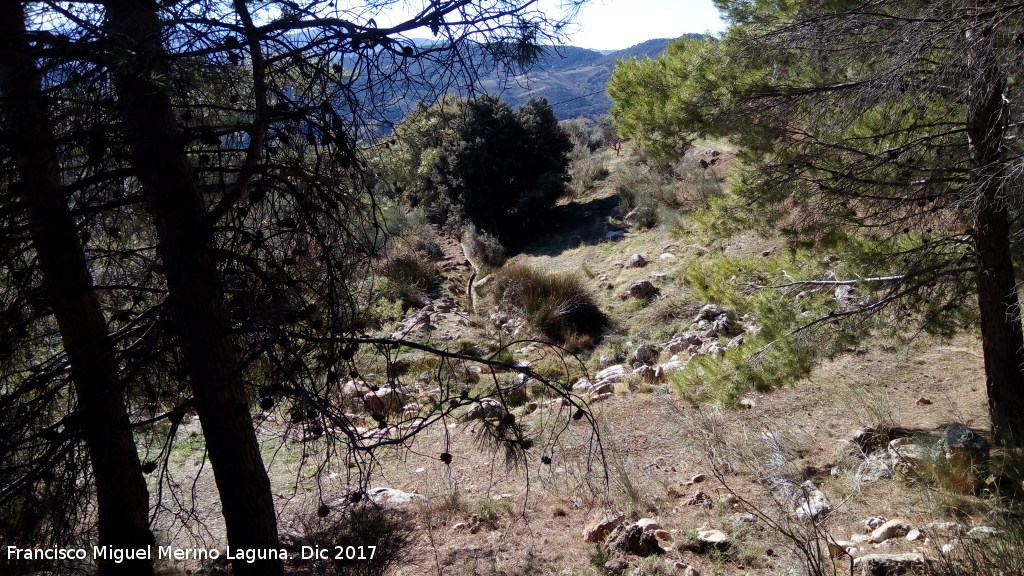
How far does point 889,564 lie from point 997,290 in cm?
272

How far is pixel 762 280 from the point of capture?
6.96m

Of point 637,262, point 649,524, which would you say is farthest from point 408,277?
point 649,524

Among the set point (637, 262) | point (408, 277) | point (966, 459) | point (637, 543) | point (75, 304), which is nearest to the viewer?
point (75, 304)

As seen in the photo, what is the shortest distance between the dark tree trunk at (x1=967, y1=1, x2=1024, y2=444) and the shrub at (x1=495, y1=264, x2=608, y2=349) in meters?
7.85

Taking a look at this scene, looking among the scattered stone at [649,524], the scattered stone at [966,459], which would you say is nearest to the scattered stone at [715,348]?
the scattered stone at [966,459]

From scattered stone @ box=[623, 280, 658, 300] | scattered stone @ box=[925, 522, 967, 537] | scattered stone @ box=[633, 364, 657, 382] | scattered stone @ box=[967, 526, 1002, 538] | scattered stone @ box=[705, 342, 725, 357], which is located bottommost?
scattered stone @ box=[633, 364, 657, 382]

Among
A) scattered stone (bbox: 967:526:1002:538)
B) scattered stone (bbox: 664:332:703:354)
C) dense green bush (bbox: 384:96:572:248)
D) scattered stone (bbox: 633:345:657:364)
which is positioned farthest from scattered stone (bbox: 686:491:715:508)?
dense green bush (bbox: 384:96:572:248)

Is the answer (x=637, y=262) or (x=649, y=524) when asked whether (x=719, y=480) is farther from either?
(x=637, y=262)

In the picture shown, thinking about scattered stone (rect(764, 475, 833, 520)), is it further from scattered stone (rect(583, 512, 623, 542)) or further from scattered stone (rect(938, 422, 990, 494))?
scattered stone (rect(583, 512, 623, 542))

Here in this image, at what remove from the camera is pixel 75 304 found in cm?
335

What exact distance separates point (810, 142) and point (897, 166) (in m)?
0.74

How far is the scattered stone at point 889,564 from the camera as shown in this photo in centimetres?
378

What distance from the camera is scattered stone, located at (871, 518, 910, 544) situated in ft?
14.8

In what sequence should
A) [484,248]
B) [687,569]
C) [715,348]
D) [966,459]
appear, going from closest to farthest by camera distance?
Answer: [687,569], [966,459], [715,348], [484,248]
